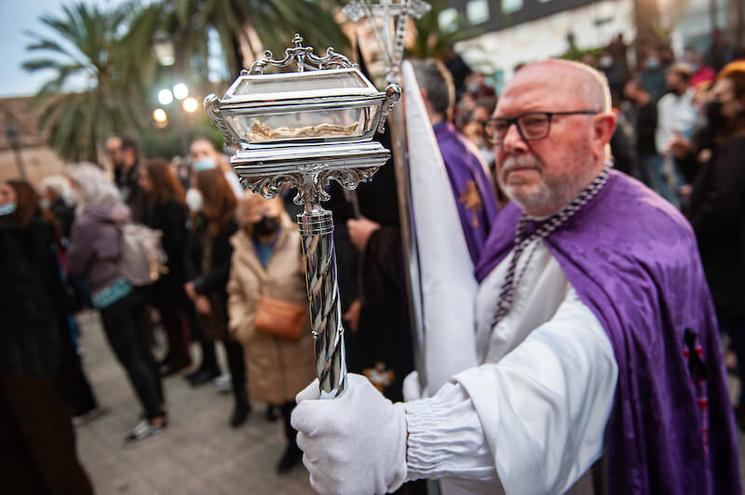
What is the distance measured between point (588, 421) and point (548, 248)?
52 centimetres

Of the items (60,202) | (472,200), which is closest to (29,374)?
(472,200)

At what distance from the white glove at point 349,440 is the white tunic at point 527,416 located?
74mm

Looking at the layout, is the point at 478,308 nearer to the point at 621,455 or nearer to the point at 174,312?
the point at 621,455

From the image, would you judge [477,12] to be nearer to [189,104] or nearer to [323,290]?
[189,104]

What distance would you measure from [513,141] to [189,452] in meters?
3.27

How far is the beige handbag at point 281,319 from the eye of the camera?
10.1ft

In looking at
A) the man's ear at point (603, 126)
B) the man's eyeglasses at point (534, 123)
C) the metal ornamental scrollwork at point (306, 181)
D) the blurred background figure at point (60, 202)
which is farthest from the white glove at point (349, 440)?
the blurred background figure at point (60, 202)

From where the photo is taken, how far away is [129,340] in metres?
3.86

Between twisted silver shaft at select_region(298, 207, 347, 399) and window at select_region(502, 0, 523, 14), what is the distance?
Result: 34.6 metres

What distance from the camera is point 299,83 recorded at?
2.60 feet

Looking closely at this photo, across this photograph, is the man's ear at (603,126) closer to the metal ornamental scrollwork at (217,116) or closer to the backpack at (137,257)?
the metal ornamental scrollwork at (217,116)

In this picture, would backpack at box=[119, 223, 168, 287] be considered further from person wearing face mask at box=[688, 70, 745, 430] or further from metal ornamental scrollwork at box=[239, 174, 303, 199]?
person wearing face mask at box=[688, 70, 745, 430]

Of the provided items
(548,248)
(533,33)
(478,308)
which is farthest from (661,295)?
(533,33)

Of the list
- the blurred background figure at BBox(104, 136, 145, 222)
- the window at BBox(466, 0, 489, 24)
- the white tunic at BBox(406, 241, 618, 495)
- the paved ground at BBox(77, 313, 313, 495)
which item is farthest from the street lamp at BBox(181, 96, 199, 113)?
the window at BBox(466, 0, 489, 24)
